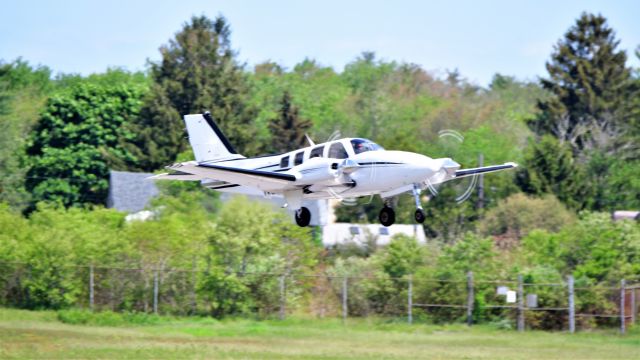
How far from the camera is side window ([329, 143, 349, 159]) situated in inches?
1142

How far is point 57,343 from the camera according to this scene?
4028 centimetres

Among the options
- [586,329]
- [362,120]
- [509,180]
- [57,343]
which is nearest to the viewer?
[57,343]

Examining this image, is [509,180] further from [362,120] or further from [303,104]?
[303,104]

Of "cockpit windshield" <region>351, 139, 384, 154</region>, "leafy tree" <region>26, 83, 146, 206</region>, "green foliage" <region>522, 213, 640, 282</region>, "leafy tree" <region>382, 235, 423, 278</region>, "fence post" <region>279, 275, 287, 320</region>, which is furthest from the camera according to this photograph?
"leafy tree" <region>26, 83, 146, 206</region>

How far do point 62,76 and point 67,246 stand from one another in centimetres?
8172

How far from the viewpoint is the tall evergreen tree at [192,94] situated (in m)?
85.0

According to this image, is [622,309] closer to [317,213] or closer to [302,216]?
[302,216]

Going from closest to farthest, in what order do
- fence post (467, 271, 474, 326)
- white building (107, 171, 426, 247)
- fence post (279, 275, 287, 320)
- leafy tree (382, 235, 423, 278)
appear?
fence post (467, 271, 474, 326) → fence post (279, 275, 287, 320) → leafy tree (382, 235, 423, 278) → white building (107, 171, 426, 247)

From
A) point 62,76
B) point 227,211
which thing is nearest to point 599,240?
point 227,211

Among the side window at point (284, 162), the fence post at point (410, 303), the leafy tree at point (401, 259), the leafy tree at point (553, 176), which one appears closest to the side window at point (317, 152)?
the side window at point (284, 162)

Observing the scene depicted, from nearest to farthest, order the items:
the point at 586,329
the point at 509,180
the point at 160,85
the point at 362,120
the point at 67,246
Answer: the point at 586,329
the point at 67,246
the point at 509,180
the point at 160,85
the point at 362,120

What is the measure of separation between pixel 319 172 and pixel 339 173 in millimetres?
522

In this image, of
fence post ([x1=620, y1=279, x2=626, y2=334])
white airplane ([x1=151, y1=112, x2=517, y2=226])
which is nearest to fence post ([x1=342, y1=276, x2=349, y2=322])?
fence post ([x1=620, y1=279, x2=626, y2=334])

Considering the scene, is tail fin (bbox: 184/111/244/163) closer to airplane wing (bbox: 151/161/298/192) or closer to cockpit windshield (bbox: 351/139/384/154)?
airplane wing (bbox: 151/161/298/192)
